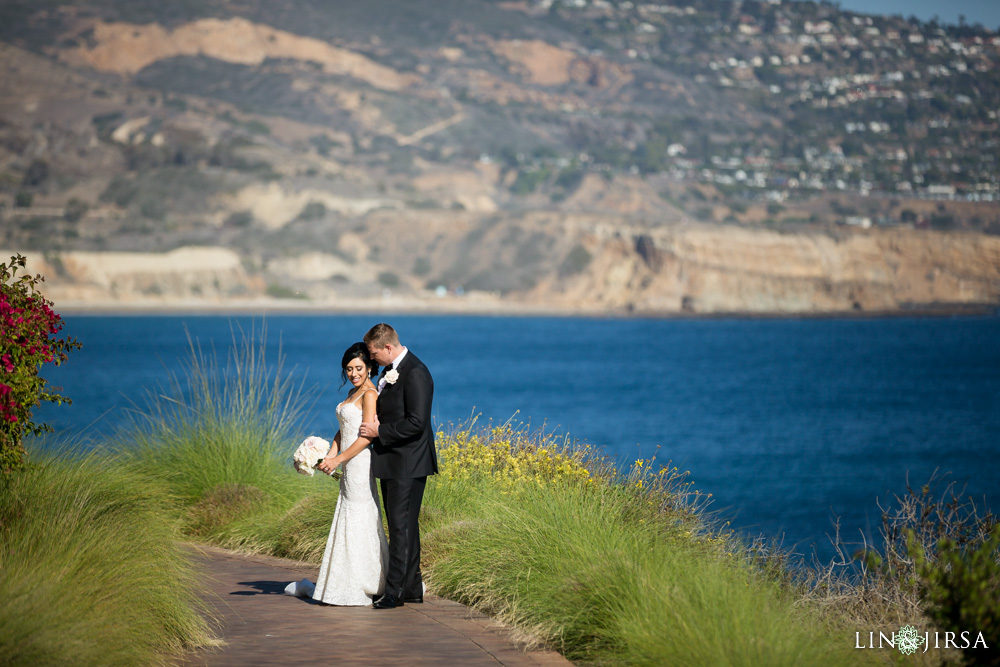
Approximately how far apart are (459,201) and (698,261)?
38.0 meters

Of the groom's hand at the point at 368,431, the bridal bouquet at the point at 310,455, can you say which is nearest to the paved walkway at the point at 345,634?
the bridal bouquet at the point at 310,455

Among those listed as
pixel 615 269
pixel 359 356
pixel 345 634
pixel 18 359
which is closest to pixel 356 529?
pixel 345 634

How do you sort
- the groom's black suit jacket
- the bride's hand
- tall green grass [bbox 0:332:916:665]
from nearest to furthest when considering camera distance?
tall green grass [bbox 0:332:916:665], the groom's black suit jacket, the bride's hand

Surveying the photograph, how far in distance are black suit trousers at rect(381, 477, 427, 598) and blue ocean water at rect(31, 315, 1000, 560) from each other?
321 centimetres

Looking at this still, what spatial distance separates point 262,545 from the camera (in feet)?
33.1

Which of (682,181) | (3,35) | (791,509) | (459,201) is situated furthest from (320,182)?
(791,509)

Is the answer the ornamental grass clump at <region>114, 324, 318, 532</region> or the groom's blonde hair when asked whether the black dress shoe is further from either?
the ornamental grass clump at <region>114, 324, 318, 532</region>

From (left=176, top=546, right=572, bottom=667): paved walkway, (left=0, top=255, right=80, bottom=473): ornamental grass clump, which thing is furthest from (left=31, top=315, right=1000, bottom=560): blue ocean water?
(left=0, top=255, right=80, bottom=473): ornamental grass clump

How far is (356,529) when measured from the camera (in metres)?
7.91

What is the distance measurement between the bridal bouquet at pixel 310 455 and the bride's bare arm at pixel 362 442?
1.02 feet

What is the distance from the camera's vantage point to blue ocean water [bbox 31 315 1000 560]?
1331 inches

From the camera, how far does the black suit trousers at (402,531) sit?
778 centimetres

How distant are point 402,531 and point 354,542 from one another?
15.0 inches

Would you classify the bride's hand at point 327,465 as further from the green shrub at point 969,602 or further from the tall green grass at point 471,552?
the green shrub at point 969,602
